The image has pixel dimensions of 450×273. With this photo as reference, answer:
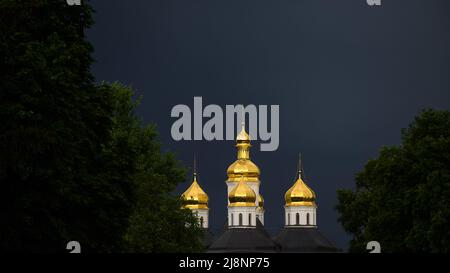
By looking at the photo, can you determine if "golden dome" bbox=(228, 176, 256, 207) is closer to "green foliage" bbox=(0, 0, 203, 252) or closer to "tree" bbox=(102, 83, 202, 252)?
"tree" bbox=(102, 83, 202, 252)

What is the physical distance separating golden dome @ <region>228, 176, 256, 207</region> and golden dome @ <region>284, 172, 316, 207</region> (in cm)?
445

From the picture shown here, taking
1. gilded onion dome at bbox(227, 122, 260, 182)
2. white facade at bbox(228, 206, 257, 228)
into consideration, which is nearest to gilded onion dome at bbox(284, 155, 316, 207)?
gilded onion dome at bbox(227, 122, 260, 182)

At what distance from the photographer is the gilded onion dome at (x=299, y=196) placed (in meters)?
136

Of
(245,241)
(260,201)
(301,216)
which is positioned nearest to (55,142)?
(245,241)

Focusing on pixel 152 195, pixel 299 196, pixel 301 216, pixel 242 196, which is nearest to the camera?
pixel 152 195

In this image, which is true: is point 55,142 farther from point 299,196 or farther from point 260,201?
point 260,201

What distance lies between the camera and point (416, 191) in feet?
170

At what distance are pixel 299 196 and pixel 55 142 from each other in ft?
327

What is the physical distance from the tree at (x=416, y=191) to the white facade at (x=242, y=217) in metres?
73.9

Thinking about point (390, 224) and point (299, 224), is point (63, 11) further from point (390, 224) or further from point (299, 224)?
point (299, 224)

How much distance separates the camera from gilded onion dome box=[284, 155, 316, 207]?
136375 mm

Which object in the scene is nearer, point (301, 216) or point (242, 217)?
point (242, 217)
